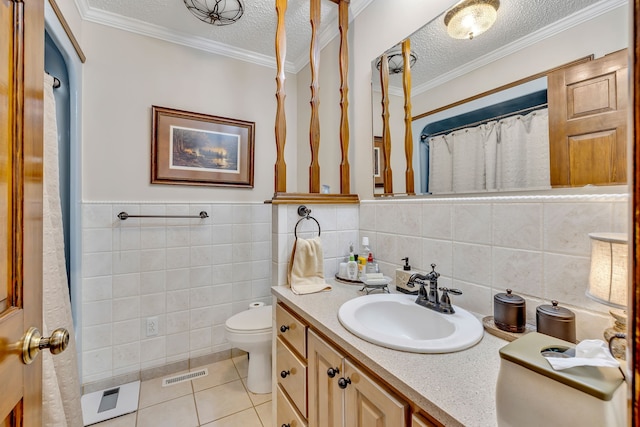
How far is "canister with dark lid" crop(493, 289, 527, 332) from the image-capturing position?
83 centimetres

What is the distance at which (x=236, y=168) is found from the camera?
2.16 meters

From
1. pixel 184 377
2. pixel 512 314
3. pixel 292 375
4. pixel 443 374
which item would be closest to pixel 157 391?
pixel 184 377

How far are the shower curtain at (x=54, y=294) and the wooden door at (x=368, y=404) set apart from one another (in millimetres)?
1091

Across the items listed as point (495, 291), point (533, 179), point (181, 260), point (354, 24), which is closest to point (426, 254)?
point (495, 291)

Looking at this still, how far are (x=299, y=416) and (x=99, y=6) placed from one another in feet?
8.41

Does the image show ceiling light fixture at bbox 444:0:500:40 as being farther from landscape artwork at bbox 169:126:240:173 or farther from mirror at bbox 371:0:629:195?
landscape artwork at bbox 169:126:240:173

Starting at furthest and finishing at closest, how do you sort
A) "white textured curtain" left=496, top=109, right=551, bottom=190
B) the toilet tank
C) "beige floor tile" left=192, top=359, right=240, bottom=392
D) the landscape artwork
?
the landscape artwork < "beige floor tile" left=192, top=359, right=240, bottom=392 < "white textured curtain" left=496, top=109, right=551, bottom=190 < the toilet tank

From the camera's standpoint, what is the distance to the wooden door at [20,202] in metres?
0.52

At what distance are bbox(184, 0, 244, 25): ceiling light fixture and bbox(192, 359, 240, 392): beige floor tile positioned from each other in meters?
2.39

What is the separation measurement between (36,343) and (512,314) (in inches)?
48.0

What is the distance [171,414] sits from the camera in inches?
62.3

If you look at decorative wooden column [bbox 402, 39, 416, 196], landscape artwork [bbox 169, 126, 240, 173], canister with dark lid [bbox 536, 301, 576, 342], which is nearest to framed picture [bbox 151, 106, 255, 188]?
landscape artwork [bbox 169, 126, 240, 173]

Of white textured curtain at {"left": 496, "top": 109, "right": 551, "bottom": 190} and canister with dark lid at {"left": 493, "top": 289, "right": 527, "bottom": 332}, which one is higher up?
white textured curtain at {"left": 496, "top": 109, "right": 551, "bottom": 190}

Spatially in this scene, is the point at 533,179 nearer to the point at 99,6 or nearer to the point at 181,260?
the point at 181,260
